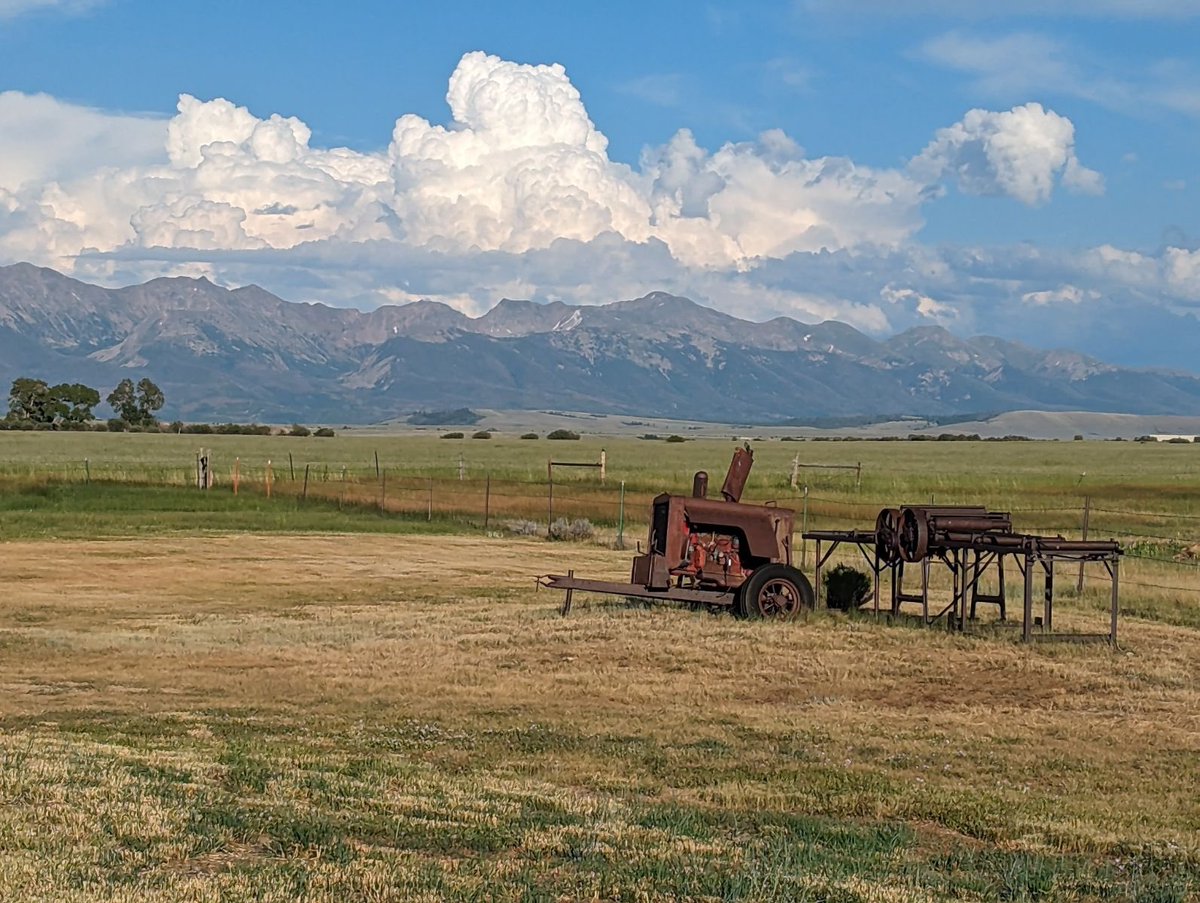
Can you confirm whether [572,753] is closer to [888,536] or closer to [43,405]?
[888,536]

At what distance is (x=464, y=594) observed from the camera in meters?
28.4

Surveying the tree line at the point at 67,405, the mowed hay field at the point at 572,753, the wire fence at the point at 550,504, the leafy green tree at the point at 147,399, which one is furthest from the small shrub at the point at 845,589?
the leafy green tree at the point at 147,399

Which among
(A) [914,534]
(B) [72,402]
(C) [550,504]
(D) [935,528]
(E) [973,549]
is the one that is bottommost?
(C) [550,504]

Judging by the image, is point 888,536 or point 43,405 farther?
point 43,405

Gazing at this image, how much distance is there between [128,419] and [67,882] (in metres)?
153

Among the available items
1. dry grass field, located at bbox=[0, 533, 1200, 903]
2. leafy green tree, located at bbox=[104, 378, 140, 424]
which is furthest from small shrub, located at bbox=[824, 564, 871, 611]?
leafy green tree, located at bbox=[104, 378, 140, 424]

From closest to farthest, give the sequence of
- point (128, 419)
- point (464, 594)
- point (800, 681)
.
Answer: point (800, 681) → point (464, 594) → point (128, 419)

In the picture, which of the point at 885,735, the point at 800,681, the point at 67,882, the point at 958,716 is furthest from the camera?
the point at 800,681

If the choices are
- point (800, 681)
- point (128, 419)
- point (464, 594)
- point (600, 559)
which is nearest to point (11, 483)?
point (600, 559)

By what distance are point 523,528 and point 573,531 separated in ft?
7.81

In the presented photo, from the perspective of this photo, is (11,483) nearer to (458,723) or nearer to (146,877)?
(458,723)

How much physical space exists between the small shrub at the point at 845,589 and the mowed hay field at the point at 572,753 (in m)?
2.45

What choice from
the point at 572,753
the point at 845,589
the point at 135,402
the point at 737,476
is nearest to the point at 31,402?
the point at 135,402

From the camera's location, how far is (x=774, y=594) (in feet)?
73.6
